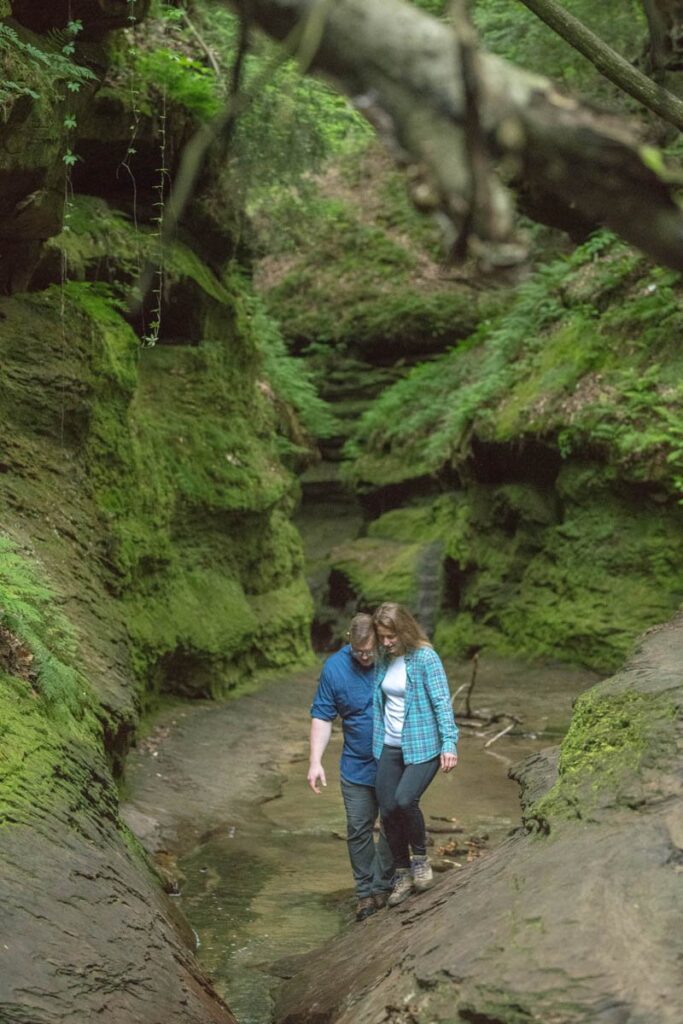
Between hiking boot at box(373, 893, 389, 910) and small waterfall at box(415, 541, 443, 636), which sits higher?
hiking boot at box(373, 893, 389, 910)

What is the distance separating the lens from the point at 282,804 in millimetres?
11750

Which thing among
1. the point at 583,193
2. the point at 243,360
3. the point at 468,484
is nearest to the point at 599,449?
the point at 468,484

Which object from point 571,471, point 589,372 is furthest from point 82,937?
point 589,372

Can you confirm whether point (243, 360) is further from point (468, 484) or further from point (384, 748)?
point (384, 748)

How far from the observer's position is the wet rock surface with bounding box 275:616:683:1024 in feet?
14.5

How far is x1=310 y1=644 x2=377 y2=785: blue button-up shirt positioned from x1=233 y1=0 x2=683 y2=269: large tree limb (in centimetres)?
568

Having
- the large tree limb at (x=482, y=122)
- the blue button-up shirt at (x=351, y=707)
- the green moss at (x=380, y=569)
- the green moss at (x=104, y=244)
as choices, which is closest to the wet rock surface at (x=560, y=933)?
the blue button-up shirt at (x=351, y=707)

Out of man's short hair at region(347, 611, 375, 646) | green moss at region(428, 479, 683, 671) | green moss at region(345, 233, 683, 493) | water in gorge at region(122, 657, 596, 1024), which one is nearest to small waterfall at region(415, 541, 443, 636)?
green moss at region(428, 479, 683, 671)

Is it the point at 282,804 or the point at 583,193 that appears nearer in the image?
the point at 583,193

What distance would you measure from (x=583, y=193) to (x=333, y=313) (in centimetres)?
3056

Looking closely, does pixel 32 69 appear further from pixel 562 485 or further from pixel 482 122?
pixel 562 485

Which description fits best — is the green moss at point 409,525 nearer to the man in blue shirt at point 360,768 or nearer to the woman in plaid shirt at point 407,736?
the man in blue shirt at point 360,768

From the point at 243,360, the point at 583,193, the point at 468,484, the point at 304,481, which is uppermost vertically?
the point at 583,193

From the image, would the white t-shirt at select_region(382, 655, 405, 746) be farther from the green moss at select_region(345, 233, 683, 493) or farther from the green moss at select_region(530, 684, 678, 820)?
the green moss at select_region(345, 233, 683, 493)
